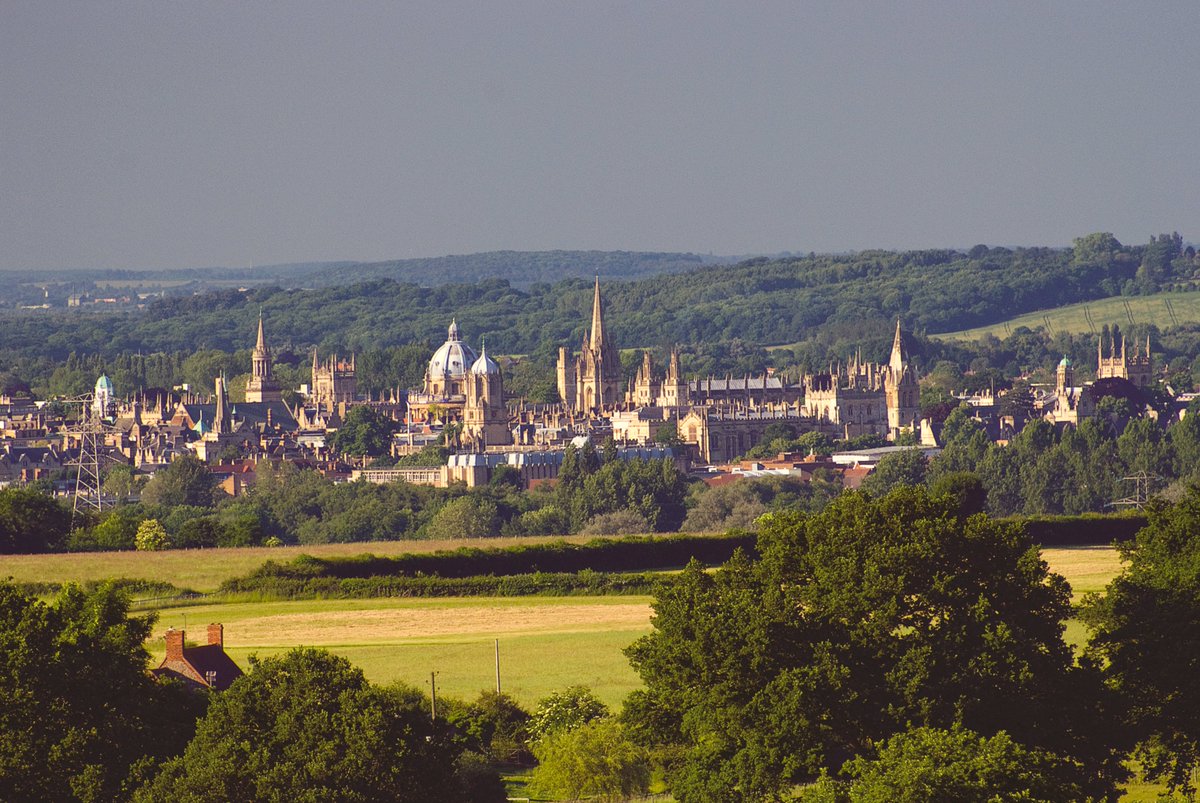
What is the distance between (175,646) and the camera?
36.5 metres

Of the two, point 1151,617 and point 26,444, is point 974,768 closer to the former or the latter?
point 1151,617

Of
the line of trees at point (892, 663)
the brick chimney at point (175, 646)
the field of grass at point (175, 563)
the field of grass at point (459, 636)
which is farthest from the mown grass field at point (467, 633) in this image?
the line of trees at point (892, 663)

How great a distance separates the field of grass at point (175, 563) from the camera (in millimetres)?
60875

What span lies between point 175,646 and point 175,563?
28.5 m

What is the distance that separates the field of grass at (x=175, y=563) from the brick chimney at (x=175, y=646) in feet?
71.0

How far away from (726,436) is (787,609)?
438 feet

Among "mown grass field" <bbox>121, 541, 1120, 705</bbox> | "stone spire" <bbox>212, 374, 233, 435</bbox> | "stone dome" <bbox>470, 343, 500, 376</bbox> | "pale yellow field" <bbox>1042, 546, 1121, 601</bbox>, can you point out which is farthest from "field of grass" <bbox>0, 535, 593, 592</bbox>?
"stone dome" <bbox>470, 343, 500, 376</bbox>

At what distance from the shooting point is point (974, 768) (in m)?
27.3

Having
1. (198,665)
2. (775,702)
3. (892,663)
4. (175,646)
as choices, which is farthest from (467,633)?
(775,702)

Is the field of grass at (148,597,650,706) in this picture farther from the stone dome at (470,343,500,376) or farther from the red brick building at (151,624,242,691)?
the stone dome at (470,343,500,376)

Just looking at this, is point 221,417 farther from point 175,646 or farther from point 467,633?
point 175,646

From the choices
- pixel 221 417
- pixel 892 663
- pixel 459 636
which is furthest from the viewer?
pixel 221 417

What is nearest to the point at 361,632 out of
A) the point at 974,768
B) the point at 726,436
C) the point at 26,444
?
the point at 974,768

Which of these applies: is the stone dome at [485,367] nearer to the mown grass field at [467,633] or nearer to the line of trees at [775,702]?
the mown grass field at [467,633]
